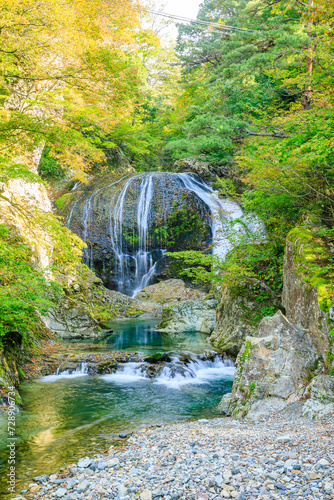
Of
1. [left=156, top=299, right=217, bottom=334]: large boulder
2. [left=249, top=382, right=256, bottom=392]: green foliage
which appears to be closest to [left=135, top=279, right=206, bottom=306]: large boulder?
[left=156, top=299, right=217, bottom=334]: large boulder

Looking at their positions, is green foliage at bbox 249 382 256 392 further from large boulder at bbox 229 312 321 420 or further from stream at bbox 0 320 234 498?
stream at bbox 0 320 234 498

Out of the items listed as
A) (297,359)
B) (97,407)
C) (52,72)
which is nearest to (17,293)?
(97,407)

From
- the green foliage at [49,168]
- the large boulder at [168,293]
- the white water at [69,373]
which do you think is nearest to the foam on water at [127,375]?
the white water at [69,373]

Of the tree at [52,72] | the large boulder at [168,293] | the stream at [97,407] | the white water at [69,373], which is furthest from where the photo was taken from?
the large boulder at [168,293]

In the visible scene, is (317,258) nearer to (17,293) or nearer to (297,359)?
(297,359)

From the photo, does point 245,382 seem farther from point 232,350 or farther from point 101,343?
point 101,343

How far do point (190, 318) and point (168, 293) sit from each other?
3.74 meters

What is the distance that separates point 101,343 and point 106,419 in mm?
5001

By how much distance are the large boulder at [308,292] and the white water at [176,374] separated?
2392 millimetres

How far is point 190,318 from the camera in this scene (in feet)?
40.8

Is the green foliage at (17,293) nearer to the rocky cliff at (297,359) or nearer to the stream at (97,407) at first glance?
the stream at (97,407)

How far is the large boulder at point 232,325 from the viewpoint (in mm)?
8453

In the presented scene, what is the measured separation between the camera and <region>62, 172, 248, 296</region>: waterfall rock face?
679 inches

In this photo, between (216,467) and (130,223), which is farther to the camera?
(130,223)
